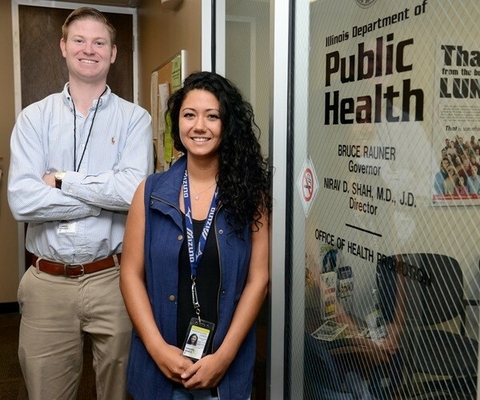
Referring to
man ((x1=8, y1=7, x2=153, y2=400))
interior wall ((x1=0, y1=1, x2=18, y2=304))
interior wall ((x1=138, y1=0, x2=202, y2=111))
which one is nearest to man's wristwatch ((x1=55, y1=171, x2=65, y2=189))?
man ((x1=8, y1=7, x2=153, y2=400))

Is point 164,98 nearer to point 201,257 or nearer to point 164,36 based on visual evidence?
point 164,36

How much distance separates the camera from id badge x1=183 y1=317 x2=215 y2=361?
4.82ft

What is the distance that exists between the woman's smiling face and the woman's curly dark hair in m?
0.02

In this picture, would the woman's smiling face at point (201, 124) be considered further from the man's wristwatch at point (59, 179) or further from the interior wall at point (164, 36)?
the interior wall at point (164, 36)

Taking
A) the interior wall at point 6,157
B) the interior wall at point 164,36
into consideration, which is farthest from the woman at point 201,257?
the interior wall at point 6,157

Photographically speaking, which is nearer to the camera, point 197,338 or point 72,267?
point 197,338

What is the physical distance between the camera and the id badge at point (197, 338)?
147cm

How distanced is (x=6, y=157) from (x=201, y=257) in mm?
3540

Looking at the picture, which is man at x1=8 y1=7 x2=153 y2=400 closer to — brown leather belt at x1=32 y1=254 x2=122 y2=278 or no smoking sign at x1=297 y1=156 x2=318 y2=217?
brown leather belt at x1=32 y1=254 x2=122 y2=278

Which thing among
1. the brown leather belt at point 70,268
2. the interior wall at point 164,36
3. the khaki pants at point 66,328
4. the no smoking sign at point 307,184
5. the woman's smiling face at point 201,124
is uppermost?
the interior wall at point 164,36

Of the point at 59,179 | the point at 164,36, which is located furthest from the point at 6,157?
the point at 59,179

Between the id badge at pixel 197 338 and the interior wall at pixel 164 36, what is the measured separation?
53.9 inches

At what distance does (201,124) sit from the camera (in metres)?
1.51

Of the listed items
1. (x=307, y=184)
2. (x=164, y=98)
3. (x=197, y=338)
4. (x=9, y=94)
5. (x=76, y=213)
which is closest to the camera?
(x=197, y=338)
